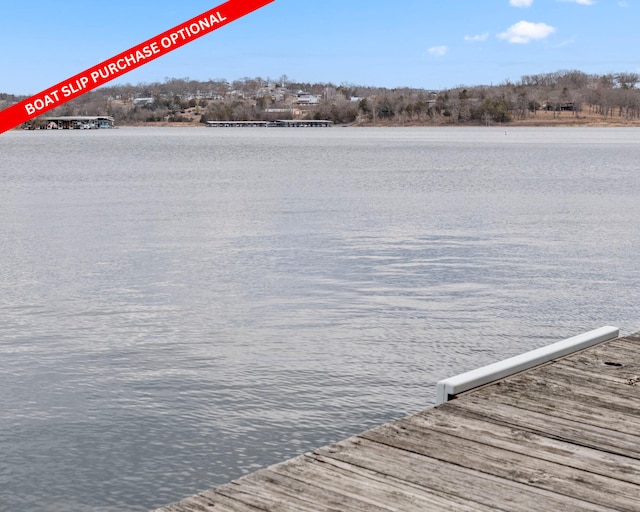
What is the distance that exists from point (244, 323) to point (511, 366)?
6.34 m

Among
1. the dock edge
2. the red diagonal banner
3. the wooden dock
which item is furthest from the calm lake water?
the red diagonal banner

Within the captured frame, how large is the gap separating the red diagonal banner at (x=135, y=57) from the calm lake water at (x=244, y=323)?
463 cm

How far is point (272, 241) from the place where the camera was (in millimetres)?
19875

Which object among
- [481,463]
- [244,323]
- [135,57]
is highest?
[135,57]

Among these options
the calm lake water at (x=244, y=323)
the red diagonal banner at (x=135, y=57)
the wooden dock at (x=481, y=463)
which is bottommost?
the calm lake water at (x=244, y=323)

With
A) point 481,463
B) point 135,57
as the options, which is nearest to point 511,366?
point 481,463

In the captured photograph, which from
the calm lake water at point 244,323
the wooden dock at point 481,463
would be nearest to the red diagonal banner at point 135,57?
the wooden dock at point 481,463

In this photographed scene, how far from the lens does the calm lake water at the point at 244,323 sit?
24.3ft

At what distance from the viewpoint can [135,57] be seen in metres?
2.20

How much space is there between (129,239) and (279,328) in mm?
9695

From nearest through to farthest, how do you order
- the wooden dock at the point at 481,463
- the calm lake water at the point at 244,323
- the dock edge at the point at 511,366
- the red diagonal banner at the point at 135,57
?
the red diagonal banner at the point at 135,57, the wooden dock at the point at 481,463, the dock edge at the point at 511,366, the calm lake water at the point at 244,323

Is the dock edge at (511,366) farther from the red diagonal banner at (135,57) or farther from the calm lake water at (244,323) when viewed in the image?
the red diagonal banner at (135,57)

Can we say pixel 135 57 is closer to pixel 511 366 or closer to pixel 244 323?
pixel 511 366

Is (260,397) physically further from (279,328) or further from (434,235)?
(434,235)
